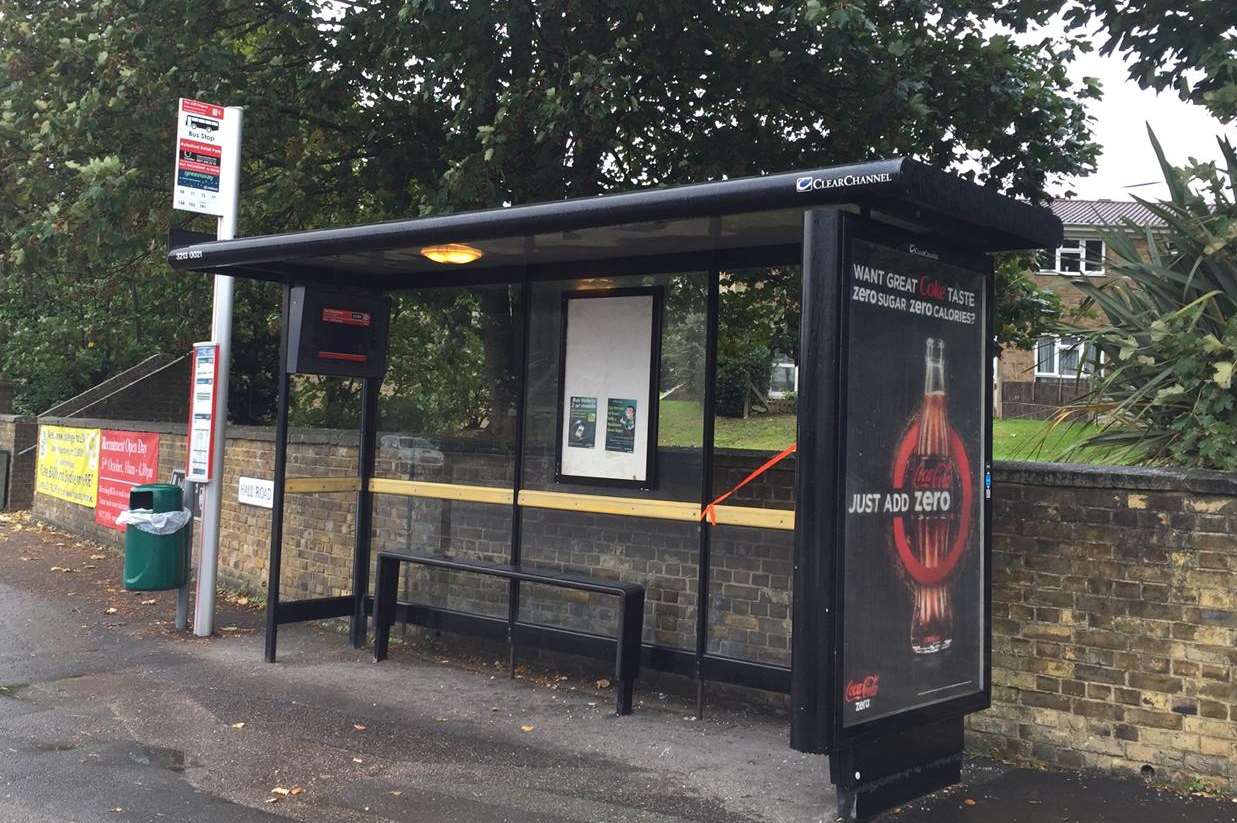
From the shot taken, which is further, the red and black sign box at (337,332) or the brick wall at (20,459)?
the brick wall at (20,459)

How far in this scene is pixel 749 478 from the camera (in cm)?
656

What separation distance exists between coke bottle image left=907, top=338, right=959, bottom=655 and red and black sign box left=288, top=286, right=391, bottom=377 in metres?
4.40

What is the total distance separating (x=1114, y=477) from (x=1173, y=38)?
156 inches

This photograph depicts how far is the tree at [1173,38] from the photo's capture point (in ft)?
23.7

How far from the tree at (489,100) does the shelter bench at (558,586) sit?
47.0 inches

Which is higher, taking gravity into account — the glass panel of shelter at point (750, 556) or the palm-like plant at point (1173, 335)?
A: the palm-like plant at point (1173, 335)

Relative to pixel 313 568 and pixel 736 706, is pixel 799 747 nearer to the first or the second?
pixel 736 706

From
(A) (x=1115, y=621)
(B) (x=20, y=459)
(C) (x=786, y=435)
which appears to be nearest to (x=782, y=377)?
(C) (x=786, y=435)

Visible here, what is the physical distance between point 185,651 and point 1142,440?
6414mm

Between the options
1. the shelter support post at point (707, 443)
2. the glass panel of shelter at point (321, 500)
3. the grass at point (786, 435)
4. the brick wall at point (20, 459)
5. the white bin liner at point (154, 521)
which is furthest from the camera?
the brick wall at point (20, 459)

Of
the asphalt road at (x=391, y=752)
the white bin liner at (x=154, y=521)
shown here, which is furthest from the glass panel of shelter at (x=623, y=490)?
the white bin liner at (x=154, y=521)

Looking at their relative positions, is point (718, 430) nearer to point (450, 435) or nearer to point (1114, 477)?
point (450, 435)

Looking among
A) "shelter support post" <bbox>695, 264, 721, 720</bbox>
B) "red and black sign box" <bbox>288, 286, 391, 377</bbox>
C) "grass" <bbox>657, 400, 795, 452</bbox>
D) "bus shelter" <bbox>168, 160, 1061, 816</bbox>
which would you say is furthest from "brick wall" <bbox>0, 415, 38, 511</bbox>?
"shelter support post" <bbox>695, 264, 721, 720</bbox>

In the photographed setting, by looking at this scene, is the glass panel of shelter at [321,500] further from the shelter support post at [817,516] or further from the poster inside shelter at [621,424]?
the shelter support post at [817,516]
